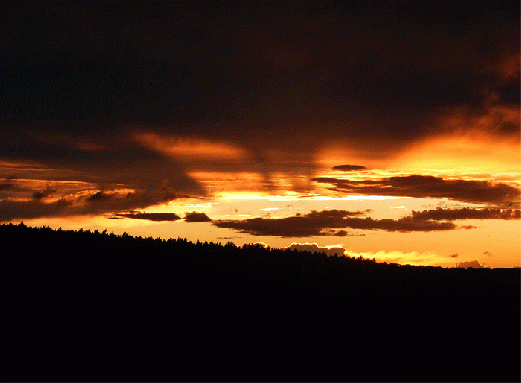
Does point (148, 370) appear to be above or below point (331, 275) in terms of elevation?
below

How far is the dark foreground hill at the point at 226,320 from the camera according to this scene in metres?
30.4

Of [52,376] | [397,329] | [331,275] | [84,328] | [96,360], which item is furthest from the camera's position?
[331,275]

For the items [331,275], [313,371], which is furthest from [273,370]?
[331,275]

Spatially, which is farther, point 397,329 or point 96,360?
point 397,329

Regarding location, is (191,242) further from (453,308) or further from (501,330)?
(501,330)

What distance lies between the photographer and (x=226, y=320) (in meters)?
36.8

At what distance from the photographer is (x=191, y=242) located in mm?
67625

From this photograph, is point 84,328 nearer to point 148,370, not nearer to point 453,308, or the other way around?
point 148,370

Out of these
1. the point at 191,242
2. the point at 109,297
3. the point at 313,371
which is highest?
the point at 191,242

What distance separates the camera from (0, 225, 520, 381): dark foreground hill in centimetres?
3038

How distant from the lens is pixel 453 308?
43938mm

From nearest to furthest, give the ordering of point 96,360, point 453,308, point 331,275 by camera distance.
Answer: point 96,360 < point 453,308 < point 331,275

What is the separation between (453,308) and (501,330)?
553cm

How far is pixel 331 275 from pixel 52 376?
34.0 m
